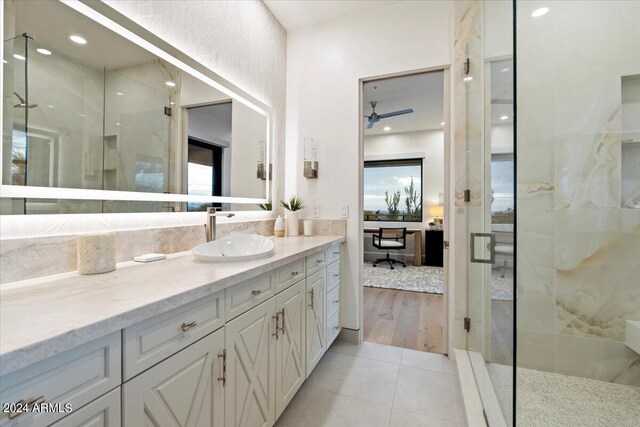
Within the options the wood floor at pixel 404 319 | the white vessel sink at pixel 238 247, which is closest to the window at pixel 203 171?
the white vessel sink at pixel 238 247

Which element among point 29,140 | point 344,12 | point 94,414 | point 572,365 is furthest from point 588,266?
point 29,140

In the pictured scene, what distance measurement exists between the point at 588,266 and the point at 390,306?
1878mm

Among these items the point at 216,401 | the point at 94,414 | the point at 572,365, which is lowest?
the point at 572,365

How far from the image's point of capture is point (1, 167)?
90 centimetres

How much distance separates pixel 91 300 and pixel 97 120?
83 cm

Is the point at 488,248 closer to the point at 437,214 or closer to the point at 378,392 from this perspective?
the point at 378,392

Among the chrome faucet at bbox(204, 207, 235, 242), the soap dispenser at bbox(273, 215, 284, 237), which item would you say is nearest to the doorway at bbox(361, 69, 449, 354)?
the soap dispenser at bbox(273, 215, 284, 237)

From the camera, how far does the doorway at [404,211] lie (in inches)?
113

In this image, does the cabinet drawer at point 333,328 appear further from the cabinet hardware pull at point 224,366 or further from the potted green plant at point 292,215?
the cabinet hardware pull at point 224,366

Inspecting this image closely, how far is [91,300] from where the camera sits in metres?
0.73

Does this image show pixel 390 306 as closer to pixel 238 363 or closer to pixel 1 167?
pixel 238 363

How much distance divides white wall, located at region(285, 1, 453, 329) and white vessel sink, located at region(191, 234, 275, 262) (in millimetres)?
954

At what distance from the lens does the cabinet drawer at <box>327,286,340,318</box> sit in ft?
6.98

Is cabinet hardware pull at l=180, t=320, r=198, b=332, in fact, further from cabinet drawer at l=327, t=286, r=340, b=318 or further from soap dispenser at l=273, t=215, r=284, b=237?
soap dispenser at l=273, t=215, r=284, b=237
